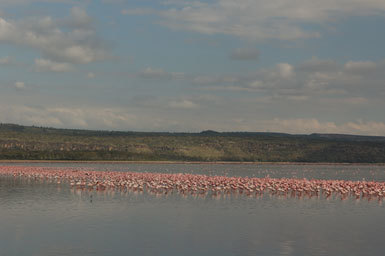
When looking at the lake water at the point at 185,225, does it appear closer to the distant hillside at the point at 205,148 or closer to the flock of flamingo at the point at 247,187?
the flock of flamingo at the point at 247,187

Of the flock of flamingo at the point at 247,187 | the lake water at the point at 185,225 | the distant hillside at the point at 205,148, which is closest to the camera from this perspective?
the lake water at the point at 185,225

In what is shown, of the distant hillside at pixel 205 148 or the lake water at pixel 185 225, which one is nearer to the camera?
the lake water at pixel 185 225

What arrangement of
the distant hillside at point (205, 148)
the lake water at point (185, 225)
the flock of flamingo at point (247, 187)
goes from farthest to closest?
1. the distant hillside at point (205, 148)
2. the flock of flamingo at point (247, 187)
3. the lake water at point (185, 225)

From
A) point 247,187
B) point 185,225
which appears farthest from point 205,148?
point 185,225

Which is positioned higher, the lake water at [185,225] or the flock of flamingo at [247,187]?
the flock of flamingo at [247,187]

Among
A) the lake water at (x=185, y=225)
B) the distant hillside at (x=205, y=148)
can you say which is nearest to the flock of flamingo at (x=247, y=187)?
the lake water at (x=185, y=225)

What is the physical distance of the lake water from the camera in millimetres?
18266

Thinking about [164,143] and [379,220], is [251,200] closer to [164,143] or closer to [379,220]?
[379,220]

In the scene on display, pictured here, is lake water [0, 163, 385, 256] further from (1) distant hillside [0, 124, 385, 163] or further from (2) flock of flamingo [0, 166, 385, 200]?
(1) distant hillside [0, 124, 385, 163]

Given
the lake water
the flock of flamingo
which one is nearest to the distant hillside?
the flock of flamingo

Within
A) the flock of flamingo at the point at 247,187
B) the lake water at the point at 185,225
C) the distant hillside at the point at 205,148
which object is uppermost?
the distant hillside at the point at 205,148

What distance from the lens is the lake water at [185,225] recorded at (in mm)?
18266

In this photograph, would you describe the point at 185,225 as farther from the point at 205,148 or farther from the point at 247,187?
the point at 205,148

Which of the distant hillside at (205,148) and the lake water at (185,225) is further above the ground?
the distant hillside at (205,148)
